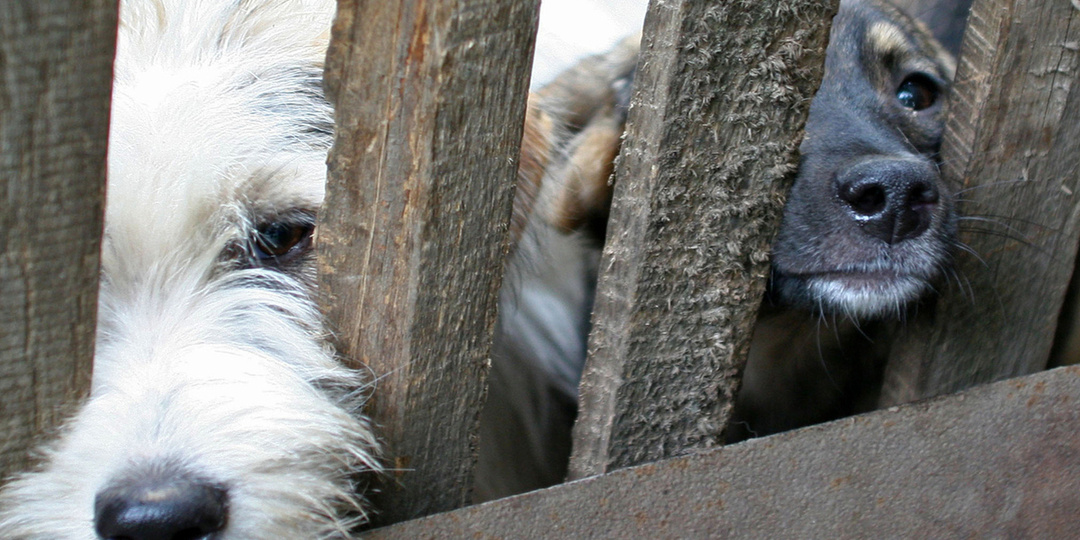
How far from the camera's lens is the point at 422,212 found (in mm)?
1037

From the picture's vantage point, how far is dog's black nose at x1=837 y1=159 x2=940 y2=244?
165 cm

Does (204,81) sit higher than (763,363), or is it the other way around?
(204,81)

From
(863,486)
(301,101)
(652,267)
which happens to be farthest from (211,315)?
(863,486)

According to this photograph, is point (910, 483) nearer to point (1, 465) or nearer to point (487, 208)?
point (487, 208)

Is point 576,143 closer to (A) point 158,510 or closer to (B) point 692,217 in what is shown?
(B) point 692,217

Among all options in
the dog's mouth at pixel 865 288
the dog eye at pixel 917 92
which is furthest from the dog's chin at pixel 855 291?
the dog eye at pixel 917 92

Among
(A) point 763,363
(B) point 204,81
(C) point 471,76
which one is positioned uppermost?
(C) point 471,76

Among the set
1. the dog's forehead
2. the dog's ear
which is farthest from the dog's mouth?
the dog's forehead

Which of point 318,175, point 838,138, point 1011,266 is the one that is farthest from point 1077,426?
point 318,175

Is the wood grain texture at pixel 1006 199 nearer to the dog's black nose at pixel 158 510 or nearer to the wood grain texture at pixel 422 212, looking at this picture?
the wood grain texture at pixel 422 212

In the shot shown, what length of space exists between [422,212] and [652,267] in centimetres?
35

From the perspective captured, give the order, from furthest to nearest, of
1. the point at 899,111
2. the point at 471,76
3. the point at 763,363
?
the point at 763,363
the point at 899,111
the point at 471,76

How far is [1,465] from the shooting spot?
3.33ft

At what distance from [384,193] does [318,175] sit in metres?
0.39
